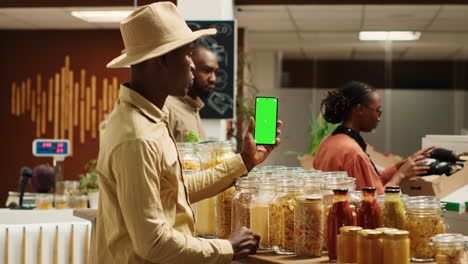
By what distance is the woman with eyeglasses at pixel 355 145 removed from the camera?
3.35 m

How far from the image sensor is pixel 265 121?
222 cm

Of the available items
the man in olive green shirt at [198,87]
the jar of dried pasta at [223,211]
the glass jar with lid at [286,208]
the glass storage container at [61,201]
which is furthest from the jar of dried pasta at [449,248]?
the glass storage container at [61,201]

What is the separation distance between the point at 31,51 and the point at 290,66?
341 centimetres

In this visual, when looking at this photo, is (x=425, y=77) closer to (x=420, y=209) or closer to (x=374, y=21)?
(x=374, y=21)

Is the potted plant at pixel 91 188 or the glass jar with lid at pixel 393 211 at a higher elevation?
the glass jar with lid at pixel 393 211

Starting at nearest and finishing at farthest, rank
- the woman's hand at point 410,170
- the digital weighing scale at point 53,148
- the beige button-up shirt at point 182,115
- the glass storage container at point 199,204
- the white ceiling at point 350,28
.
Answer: the glass storage container at point 199,204
the woman's hand at point 410,170
the beige button-up shirt at point 182,115
the digital weighing scale at point 53,148
the white ceiling at point 350,28

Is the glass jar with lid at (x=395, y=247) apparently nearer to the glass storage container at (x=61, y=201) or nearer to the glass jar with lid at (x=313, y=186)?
the glass jar with lid at (x=313, y=186)

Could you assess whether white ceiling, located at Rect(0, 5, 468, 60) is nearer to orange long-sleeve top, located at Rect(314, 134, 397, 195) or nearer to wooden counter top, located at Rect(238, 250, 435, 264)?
orange long-sleeve top, located at Rect(314, 134, 397, 195)

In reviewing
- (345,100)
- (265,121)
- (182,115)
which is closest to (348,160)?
(345,100)

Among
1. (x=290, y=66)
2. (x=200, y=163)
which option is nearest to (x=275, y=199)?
(x=200, y=163)

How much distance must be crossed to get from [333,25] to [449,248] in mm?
6653

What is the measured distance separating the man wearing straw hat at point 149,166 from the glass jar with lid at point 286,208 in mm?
163

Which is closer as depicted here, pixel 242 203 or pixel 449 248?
pixel 449 248

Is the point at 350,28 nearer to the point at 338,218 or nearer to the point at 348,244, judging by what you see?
the point at 338,218
